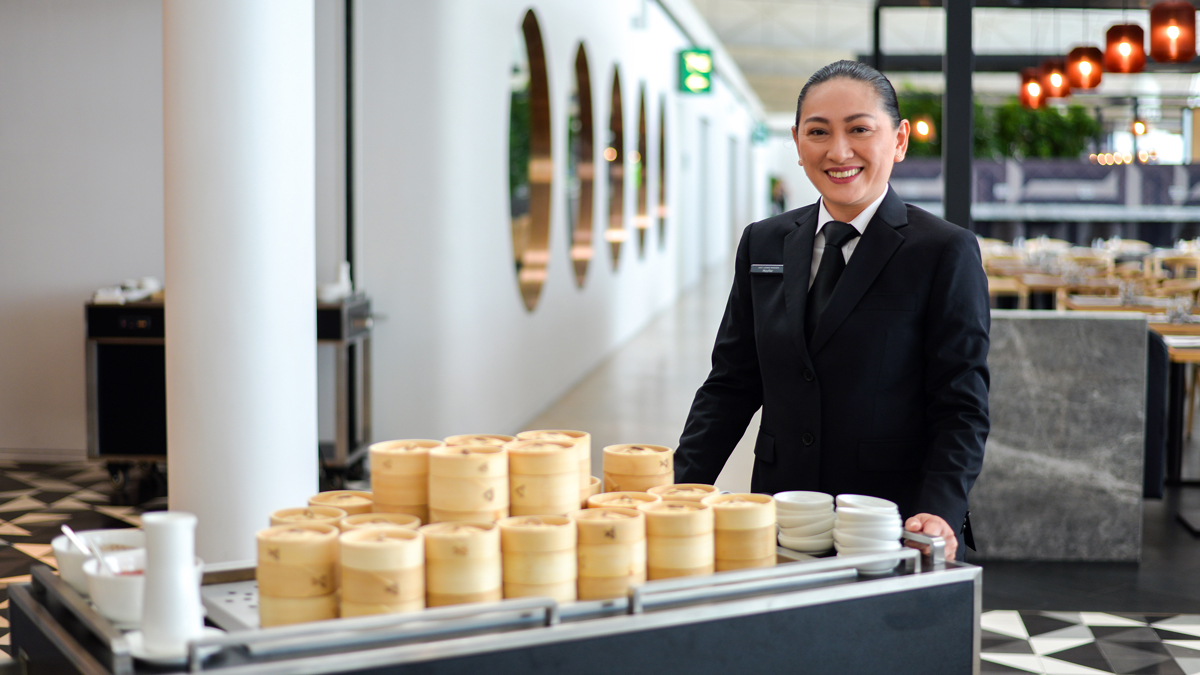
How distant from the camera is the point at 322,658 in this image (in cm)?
133

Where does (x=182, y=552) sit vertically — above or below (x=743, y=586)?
above

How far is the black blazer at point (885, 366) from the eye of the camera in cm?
195

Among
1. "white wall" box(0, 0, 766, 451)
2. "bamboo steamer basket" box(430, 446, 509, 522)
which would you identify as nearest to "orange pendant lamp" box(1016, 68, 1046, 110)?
"white wall" box(0, 0, 766, 451)

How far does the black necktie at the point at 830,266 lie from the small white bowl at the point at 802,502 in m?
0.34

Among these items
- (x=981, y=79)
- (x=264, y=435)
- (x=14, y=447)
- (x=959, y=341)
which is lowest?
(x=14, y=447)

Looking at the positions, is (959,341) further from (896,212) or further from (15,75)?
(15,75)

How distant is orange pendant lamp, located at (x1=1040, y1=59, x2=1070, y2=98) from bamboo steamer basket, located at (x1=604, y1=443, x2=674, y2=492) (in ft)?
35.7

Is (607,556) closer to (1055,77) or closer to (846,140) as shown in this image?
(846,140)

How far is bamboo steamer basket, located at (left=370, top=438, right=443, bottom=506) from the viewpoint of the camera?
5.50 feet

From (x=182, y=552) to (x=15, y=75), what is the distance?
20.1 feet

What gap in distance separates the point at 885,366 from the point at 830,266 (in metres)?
0.22

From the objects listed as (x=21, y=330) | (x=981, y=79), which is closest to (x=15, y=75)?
(x=21, y=330)

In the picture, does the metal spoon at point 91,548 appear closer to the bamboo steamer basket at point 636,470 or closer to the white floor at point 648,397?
the bamboo steamer basket at point 636,470

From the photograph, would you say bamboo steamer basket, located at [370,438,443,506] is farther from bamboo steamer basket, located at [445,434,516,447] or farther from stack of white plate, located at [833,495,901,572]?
stack of white plate, located at [833,495,901,572]
